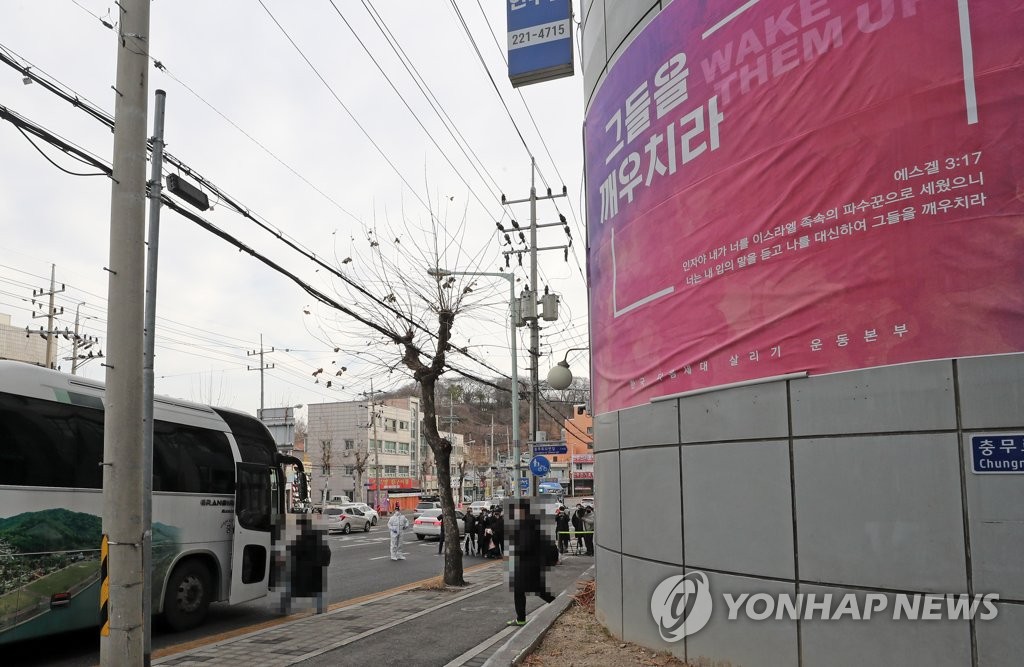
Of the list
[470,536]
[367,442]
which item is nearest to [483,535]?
[470,536]

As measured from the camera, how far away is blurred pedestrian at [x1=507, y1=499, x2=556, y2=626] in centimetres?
1030

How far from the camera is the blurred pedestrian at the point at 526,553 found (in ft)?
33.8

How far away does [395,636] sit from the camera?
389 inches

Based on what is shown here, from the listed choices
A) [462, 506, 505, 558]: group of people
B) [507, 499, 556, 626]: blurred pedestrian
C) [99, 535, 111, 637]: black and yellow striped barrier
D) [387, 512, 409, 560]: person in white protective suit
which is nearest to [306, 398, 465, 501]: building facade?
[462, 506, 505, 558]: group of people

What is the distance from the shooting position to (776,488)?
5938mm

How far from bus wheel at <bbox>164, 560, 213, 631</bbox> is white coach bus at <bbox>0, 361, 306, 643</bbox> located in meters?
0.02

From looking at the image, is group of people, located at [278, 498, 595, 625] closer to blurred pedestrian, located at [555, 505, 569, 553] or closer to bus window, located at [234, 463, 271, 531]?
bus window, located at [234, 463, 271, 531]

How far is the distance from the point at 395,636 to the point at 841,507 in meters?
6.71

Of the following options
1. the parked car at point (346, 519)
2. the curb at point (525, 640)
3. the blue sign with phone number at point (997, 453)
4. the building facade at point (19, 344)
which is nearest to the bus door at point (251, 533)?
the curb at point (525, 640)

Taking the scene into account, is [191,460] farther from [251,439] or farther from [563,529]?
[563,529]

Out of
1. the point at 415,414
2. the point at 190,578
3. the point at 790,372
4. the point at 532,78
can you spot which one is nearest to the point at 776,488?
the point at 790,372

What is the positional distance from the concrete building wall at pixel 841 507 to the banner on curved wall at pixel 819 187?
0.27 meters

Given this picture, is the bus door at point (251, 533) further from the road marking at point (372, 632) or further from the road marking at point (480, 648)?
the road marking at point (480, 648)

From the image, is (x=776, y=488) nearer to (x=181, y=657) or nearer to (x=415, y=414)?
(x=181, y=657)
